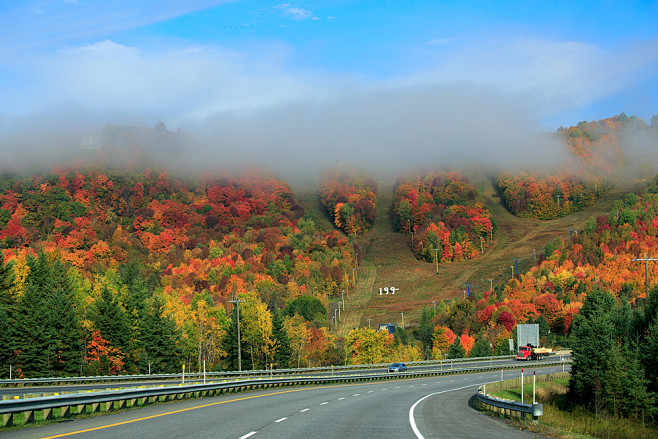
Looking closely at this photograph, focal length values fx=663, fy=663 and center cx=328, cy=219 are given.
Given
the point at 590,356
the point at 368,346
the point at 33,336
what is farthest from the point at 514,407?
the point at 368,346

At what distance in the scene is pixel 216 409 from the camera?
82.5ft

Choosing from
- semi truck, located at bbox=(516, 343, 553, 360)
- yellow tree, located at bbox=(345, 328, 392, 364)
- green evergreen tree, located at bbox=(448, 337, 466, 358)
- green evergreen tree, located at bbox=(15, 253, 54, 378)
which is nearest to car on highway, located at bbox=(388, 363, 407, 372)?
semi truck, located at bbox=(516, 343, 553, 360)

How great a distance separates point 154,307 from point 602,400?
55.3 metres

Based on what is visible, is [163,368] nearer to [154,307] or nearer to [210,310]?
[154,307]

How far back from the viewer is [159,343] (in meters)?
84.9

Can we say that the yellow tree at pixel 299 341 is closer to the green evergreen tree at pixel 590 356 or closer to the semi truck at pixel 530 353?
the semi truck at pixel 530 353

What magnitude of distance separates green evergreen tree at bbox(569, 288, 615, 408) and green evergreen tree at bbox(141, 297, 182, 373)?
4899 cm

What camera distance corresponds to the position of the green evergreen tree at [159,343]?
83625mm

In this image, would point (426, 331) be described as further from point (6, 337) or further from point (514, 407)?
point (514, 407)

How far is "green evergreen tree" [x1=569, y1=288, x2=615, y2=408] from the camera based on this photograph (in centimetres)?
5878

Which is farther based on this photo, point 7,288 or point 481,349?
point 481,349

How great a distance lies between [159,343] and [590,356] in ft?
169

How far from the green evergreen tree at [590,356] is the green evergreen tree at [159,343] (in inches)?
1929

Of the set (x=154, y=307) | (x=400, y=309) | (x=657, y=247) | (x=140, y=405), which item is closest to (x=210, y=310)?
(x=154, y=307)
